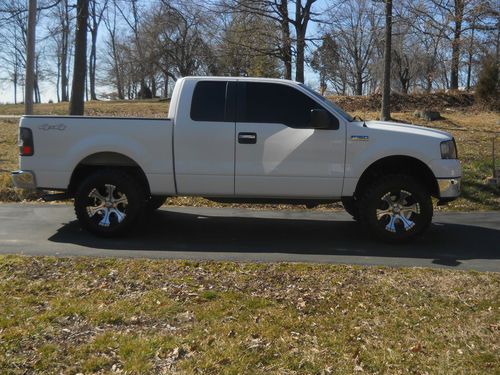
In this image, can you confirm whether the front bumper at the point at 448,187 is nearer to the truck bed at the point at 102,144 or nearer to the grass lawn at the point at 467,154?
the grass lawn at the point at 467,154

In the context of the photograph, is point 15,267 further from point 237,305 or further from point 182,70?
point 182,70

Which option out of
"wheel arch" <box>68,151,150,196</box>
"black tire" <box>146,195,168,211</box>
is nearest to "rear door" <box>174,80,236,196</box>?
"wheel arch" <box>68,151,150,196</box>

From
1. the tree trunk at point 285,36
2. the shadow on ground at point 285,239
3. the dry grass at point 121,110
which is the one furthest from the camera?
the dry grass at point 121,110

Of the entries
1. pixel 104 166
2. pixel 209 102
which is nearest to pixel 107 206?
pixel 104 166

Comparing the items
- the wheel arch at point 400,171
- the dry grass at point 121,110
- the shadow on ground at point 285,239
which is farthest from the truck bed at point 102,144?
the dry grass at point 121,110

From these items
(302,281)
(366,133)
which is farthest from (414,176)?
(302,281)

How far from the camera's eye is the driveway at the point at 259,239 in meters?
6.23

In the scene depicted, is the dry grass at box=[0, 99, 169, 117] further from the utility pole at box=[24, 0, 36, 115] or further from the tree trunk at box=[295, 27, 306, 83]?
the utility pole at box=[24, 0, 36, 115]

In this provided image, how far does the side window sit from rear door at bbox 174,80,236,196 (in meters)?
0.25

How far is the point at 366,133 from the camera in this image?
6727 millimetres

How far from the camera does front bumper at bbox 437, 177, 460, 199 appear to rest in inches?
264

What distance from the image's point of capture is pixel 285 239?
281 inches

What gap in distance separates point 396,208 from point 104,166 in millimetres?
3844

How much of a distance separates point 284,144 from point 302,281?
2.14 metres
